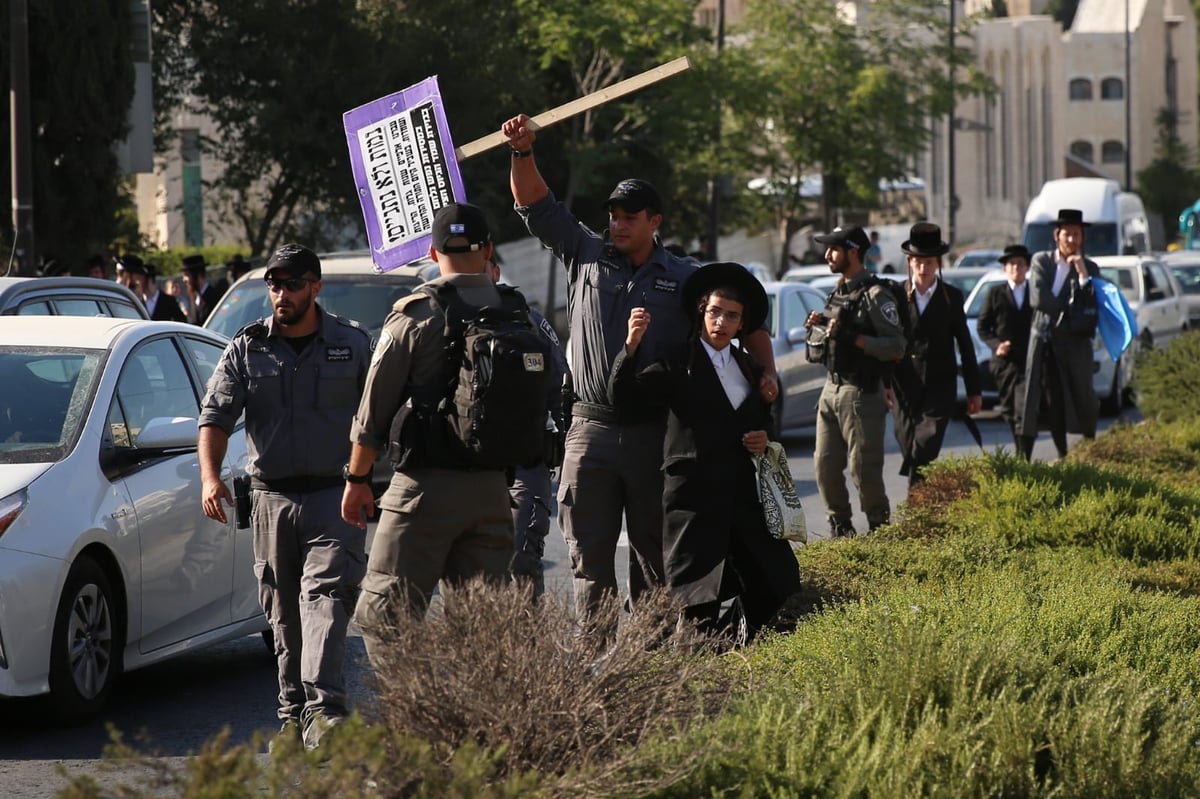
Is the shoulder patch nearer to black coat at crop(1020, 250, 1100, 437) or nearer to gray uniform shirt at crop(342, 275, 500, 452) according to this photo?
black coat at crop(1020, 250, 1100, 437)

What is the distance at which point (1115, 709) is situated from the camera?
466 centimetres

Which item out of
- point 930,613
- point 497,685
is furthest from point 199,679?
point 497,685

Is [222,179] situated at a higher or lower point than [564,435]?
higher

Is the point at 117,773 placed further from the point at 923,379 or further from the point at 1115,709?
the point at 923,379

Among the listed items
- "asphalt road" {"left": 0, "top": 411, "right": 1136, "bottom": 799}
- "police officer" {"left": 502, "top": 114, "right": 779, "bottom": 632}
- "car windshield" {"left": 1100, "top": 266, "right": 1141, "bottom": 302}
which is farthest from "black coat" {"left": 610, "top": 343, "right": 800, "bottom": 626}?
"car windshield" {"left": 1100, "top": 266, "right": 1141, "bottom": 302}

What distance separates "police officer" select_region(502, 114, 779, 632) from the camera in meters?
6.74

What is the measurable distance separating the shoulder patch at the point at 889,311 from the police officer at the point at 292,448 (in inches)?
163

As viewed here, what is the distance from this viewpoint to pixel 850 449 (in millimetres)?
10133

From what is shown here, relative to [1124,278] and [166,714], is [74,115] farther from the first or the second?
[166,714]

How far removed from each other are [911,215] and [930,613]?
6637cm

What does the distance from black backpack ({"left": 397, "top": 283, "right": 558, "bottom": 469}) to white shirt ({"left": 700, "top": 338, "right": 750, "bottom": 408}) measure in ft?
3.73

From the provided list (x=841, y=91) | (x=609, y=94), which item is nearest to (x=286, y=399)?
(x=609, y=94)

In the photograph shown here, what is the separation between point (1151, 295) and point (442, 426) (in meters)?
18.9

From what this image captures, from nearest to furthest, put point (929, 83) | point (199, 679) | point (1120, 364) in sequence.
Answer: point (199, 679), point (1120, 364), point (929, 83)
